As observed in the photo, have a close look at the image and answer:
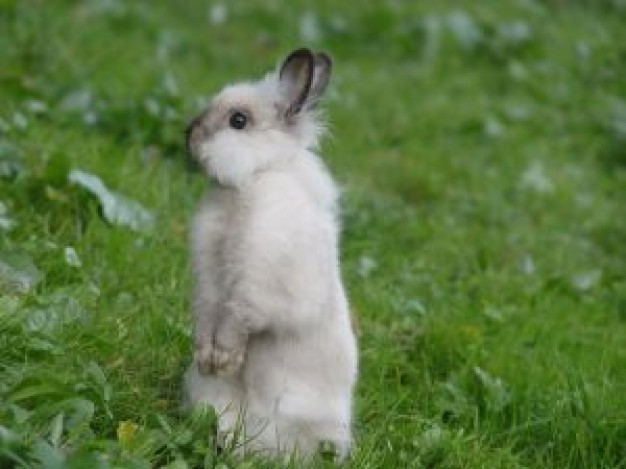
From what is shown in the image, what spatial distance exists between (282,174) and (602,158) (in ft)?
19.0

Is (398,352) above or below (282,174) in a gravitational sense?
below

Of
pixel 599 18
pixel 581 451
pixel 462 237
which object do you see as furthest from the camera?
pixel 599 18

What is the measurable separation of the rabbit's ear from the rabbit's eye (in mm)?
243

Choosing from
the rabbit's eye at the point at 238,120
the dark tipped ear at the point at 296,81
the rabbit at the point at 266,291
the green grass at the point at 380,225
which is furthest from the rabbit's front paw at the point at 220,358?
the dark tipped ear at the point at 296,81

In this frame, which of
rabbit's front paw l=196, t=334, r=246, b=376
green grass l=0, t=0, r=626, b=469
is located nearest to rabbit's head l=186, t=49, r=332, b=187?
rabbit's front paw l=196, t=334, r=246, b=376

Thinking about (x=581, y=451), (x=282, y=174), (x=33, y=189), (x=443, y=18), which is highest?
(x=443, y=18)

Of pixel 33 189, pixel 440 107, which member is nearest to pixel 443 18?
pixel 440 107

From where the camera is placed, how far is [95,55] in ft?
26.9

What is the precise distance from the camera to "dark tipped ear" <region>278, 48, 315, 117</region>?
13.6 ft

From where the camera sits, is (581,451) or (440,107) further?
(440,107)

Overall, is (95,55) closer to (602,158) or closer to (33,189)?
(33,189)

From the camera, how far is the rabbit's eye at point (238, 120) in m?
4.01

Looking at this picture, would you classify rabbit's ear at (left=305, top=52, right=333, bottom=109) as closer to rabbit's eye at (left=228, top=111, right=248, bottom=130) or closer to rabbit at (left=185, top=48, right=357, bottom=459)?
rabbit at (left=185, top=48, right=357, bottom=459)

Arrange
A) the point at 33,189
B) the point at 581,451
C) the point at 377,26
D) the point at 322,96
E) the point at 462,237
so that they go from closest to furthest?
the point at 322,96, the point at 581,451, the point at 33,189, the point at 462,237, the point at 377,26
